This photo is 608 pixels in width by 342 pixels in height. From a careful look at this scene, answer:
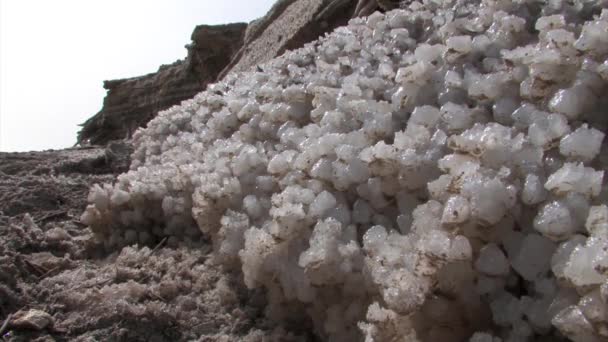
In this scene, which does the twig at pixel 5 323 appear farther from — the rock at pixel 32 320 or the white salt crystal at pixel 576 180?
the white salt crystal at pixel 576 180

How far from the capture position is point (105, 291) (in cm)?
151

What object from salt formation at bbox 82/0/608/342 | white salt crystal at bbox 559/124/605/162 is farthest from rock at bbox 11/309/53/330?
white salt crystal at bbox 559/124/605/162

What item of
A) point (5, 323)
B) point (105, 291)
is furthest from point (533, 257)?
point (5, 323)

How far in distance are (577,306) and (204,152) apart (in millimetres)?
1243

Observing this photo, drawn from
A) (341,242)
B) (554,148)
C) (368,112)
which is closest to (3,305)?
(341,242)

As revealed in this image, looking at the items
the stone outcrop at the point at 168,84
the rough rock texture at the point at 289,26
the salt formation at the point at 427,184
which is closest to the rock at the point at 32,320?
the salt formation at the point at 427,184

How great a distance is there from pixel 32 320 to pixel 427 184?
0.90 meters

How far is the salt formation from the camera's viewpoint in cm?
97

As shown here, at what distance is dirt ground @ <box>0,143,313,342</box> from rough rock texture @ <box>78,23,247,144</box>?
296 centimetres

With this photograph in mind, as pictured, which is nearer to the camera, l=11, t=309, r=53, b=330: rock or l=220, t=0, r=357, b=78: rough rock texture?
l=11, t=309, r=53, b=330: rock

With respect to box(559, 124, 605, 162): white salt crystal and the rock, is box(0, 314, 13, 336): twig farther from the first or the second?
box(559, 124, 605, 162): white salt crystal

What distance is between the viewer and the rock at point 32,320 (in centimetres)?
141

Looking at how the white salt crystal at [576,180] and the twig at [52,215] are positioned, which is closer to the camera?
the white salt crystal at [576,180]

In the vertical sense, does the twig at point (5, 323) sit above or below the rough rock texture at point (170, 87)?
above
